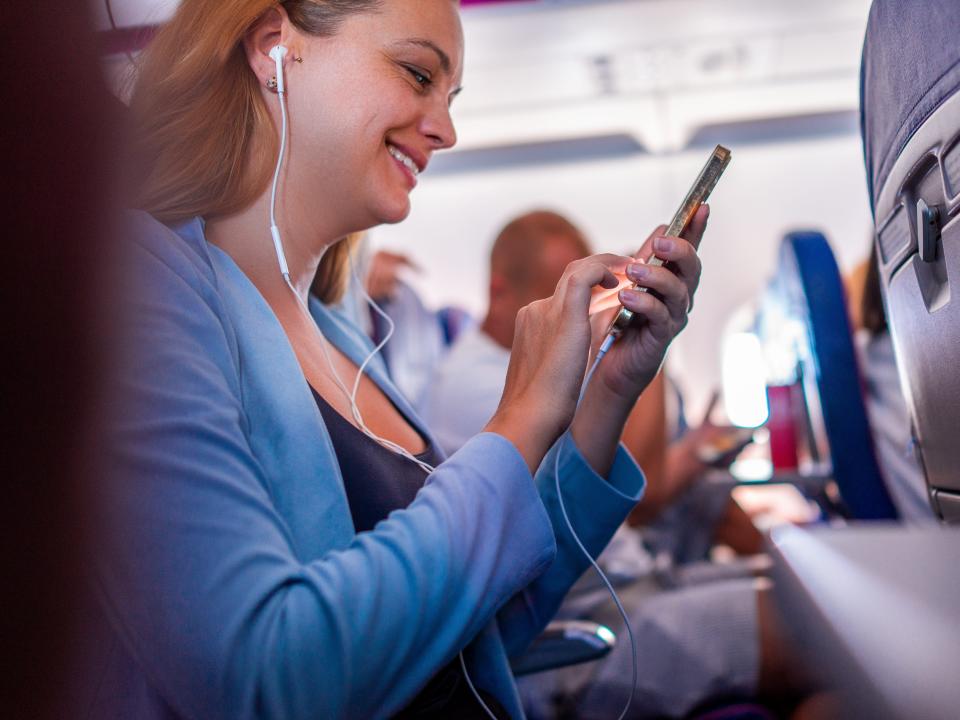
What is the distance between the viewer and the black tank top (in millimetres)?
753

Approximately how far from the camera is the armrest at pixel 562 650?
0.96m

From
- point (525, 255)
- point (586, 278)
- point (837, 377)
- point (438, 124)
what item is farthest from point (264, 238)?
point (837, 377)

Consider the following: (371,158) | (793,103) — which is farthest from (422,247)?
(371,158)

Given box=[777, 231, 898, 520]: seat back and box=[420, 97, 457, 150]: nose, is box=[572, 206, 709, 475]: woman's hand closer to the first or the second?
box=[420, 97, 457, 150]: nose

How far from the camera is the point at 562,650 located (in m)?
0.97

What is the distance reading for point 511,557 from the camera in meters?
0.61

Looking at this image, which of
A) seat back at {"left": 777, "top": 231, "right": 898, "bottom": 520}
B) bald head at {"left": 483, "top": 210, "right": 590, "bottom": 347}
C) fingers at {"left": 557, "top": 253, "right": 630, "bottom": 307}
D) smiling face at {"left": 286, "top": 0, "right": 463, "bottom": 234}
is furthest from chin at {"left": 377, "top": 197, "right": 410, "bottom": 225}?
seat back at {"left": 777, "top": 231, "right": 898, "bottom": 520}

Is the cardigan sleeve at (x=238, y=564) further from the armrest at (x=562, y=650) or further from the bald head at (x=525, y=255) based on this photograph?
the bald head at (x=525, y=255)

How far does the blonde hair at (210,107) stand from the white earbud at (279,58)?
3 cm

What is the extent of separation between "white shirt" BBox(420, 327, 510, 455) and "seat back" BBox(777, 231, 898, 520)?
57cm

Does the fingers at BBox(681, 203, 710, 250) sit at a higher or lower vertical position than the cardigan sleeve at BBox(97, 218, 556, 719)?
higher

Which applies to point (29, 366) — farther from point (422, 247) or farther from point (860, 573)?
point (422, 247)

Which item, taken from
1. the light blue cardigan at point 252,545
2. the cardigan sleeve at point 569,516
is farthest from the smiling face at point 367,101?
the cardigan sleeve at point 569,516

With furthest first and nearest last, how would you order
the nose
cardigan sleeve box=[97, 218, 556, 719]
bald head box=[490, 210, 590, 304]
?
bald head box=[490, 210, 590, 304] → the nose → cardigan sleeve box=[97, 218, 556, 719]
